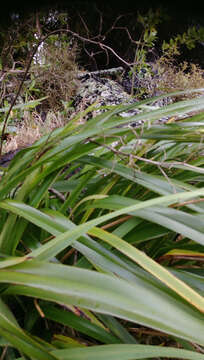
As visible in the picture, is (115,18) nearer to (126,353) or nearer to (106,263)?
(106,263)

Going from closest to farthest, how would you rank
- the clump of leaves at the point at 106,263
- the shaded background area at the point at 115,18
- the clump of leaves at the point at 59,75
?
the clump of leaves at the point at 106,263 < the shaded background area at the point at 115,18 < the clump of leaves at the point at 59,75

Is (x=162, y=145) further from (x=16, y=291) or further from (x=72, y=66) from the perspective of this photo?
(x=72, y=66)

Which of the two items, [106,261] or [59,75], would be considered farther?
[59,75]

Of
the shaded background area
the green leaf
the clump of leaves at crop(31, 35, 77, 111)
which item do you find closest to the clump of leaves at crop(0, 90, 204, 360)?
the green leaf

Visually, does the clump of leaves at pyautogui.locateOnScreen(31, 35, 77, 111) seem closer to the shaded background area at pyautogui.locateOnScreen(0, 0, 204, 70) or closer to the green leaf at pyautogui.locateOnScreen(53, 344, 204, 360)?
the shaded background area at pyautogui.locateOnScreen(0, 0, 204, 70)

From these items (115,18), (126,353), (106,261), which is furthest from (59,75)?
(126,353)

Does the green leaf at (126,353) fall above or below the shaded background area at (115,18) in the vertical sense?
below

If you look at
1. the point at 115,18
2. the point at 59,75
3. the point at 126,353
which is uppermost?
the point at 115,18

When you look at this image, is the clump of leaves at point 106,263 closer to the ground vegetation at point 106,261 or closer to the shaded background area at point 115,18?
the ground vegetation at point 106,261

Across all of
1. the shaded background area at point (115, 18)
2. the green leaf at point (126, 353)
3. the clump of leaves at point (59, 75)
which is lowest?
the green leaf at point (126, 353)

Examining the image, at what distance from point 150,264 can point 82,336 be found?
260mm

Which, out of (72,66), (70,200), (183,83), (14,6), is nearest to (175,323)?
(70,200)

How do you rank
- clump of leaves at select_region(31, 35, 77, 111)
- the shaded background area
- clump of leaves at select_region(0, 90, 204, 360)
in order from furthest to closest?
clump of leaves at select_region(31, 35, 77, 111) < the shaded background area < clump of leaves at select_region(0, 90, 204, 360)

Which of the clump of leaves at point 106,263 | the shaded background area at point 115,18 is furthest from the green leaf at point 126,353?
the shaded background area at point 115,18
